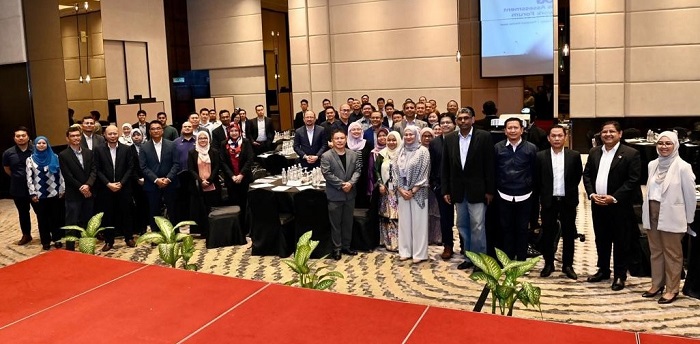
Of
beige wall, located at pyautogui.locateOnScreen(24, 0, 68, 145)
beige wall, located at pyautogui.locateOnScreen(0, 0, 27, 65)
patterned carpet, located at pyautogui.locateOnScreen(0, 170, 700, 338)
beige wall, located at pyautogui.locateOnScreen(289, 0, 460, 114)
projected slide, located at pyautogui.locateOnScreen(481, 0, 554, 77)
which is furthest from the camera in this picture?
beige wall, located at pyautogui.locateOnScreen(289, 0, 460, 114)

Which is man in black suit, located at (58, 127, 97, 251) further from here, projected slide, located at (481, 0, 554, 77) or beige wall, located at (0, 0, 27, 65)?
projected slide, located at (481, 0, 554, 77)

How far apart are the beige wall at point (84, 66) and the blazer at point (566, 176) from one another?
10.2 meters

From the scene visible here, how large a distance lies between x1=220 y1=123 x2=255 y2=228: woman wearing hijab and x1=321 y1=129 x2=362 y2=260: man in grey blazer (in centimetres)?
160

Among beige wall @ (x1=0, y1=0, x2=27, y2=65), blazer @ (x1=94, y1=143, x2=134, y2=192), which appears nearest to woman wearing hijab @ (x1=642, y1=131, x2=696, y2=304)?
blazer @ (x1=94, y1=143, x2=134, y2=192)

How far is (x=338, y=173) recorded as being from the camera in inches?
265

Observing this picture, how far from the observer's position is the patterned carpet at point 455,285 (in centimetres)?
477

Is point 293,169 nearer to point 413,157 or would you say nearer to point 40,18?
point 413,157

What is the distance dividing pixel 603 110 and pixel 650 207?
7162 mm

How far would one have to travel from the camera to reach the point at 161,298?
2680mm

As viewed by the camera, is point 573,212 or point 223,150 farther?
point 223,150

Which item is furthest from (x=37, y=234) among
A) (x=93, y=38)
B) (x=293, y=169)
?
(x=93, y=38)

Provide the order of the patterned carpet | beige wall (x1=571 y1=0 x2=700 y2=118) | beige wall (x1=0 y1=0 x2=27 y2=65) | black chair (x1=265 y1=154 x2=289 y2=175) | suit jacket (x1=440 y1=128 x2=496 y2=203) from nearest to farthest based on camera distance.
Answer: the patterned carpet < suit jacket (x1=440 y1=128 x2=496 y2=203) < black chair (x1=265 y1=154 x2=289 y2=175) < beige wall (x1=571 y1=0 x2=700 y2=118) < beige wall (x1=0 y1=0 x2=27 y2=65)

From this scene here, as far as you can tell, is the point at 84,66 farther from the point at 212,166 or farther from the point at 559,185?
the point at 559,185

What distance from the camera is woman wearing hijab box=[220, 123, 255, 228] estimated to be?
25.9 feet
